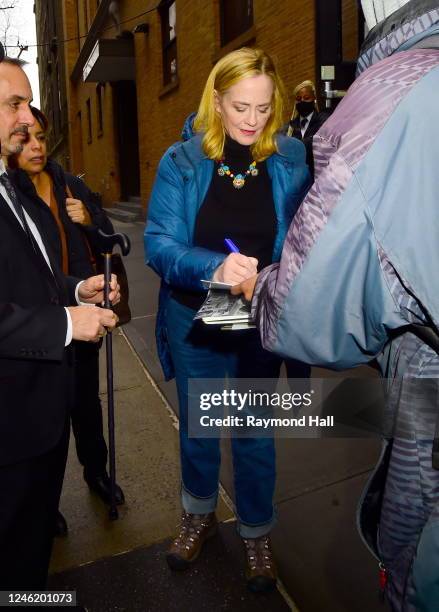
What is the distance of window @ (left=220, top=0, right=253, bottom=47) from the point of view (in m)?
8.98

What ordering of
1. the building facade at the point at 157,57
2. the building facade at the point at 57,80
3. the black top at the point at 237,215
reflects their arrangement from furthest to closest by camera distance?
the building facade at the point at 57,80, the building facade at the point at 157,57, the black top at the point at 237,215

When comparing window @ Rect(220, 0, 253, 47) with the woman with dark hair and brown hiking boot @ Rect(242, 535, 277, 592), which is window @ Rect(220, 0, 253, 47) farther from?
brown hiking boot @ Rect(242, 535, 277, 592)

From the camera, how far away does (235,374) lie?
7.75ft

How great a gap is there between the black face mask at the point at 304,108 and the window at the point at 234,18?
344 centimetres

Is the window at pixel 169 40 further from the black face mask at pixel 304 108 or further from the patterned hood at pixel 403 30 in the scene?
the patterned hood at pixel 403 30

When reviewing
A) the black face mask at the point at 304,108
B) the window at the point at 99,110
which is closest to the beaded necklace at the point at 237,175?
the black face mask at the point at 304,108

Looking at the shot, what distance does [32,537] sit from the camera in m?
1.79

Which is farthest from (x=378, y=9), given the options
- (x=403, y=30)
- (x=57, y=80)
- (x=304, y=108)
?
(x=57, y=80)

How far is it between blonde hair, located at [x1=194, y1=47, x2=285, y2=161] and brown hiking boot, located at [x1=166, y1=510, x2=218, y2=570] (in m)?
1.57

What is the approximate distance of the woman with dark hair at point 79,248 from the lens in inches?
108

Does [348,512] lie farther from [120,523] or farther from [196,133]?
[196,133]

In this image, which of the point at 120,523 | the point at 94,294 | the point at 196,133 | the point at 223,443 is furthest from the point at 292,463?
the point at 196,133

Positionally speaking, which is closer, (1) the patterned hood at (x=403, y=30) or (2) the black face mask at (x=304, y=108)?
(1) the patterned hood at (x=403, y=30)

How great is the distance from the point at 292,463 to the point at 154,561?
1002 mm
